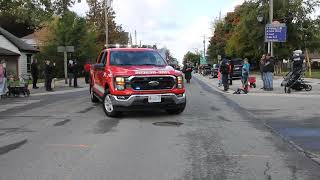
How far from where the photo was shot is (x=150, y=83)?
14047 mm

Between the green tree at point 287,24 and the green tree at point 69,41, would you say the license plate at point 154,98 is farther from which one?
the green tree at point 287,24

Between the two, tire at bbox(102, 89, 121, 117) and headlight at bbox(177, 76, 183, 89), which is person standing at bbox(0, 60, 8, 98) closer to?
tire at bbox(102, 89, 121, 117)

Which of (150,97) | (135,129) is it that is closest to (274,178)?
(135,129)

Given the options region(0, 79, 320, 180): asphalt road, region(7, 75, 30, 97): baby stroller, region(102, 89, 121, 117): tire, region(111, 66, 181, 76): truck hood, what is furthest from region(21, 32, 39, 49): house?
region(111, 66, 181, 76): truck hood

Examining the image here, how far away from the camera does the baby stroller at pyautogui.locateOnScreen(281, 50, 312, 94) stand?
23.0m

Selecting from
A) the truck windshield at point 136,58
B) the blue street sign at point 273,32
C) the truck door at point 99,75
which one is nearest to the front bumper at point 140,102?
the truck windshield at point 136,58

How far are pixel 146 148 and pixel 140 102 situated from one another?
4416 mm

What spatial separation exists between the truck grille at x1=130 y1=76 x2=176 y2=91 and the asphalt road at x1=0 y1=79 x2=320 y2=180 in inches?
32.1

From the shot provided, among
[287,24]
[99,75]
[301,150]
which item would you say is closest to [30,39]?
[287,24]

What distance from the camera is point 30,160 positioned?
334 inches

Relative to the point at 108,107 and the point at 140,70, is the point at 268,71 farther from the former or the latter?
the point at 108,107

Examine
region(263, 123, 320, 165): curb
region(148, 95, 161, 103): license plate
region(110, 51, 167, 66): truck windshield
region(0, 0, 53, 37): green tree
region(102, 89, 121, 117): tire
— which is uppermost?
region(0, 0, 53, 37): green tree

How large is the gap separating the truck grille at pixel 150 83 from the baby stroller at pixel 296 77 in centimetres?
1036

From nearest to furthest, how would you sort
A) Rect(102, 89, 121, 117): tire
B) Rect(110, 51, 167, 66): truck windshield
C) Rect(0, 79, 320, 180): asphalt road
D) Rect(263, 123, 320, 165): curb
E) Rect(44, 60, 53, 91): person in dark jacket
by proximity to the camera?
Rect(0, 79, 320, 180): asphalt road
Rect(263, 123, 320, 165): curb
Rect(102, 89, 121, 117): tire
Rect(110, 51, 167, 66): truck windshield
Rect(44, 60, 53, 91): person in dark jacket
